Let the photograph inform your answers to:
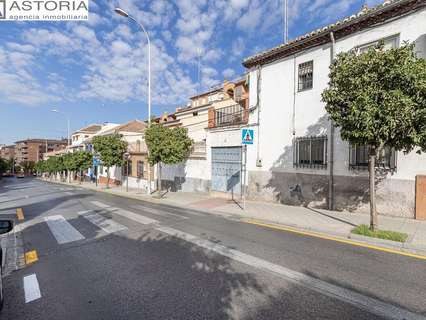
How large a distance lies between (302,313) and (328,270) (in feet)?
5.00

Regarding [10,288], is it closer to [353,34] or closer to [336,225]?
[336,225]

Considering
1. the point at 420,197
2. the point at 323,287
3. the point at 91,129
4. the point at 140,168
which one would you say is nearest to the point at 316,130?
the point at 420,197

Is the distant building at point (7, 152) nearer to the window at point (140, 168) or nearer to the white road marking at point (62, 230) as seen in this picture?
the window at point (140, 168)

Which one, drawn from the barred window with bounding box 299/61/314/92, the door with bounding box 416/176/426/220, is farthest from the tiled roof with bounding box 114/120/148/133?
the door with bounding box 416/176/426/220

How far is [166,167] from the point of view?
2044 centimetres

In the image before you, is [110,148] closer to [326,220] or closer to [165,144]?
[165,144]

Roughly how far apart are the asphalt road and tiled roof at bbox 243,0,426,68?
7.97 metres

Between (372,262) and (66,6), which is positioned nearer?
(372,262)

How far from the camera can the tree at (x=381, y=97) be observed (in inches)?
215

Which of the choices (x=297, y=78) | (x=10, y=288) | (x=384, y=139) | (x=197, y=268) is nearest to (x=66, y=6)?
(x=297, y=78)

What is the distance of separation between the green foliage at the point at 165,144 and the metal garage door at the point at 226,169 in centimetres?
219

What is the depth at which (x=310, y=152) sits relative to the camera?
10.6m

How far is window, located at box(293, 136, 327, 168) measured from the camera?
10180 mm

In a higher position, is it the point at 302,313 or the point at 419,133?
the point at 419,133
